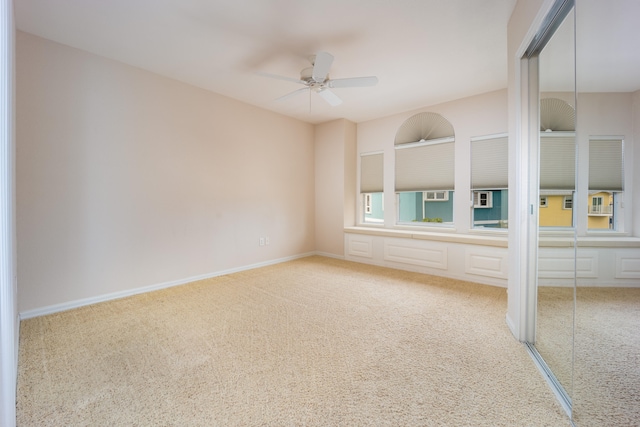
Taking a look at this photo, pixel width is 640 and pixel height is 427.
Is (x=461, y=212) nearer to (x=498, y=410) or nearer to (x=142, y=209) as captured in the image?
(x=498, y=410)

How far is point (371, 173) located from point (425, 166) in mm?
1099

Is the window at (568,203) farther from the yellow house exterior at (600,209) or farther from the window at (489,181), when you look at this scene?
the window at (489,181)

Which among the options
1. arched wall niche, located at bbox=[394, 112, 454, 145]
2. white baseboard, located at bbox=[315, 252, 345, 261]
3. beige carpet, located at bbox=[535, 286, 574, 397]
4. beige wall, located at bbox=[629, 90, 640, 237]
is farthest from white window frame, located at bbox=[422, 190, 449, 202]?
beige wall, located at bbox=[629, 90, 640, 237]

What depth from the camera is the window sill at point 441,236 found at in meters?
3.67

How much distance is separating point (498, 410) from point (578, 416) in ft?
1.21

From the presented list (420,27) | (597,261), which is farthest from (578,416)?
(420,27)

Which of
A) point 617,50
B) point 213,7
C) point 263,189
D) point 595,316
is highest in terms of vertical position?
point 213,7

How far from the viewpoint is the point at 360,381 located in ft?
5.60

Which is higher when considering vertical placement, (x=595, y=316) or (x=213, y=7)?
(x=213, y=7)

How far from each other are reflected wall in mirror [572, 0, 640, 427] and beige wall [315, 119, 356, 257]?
4011 mm

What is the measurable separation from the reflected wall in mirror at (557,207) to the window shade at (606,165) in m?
0.19

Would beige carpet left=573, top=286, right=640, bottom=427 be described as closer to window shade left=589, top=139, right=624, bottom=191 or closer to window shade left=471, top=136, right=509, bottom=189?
window shade left=589, top=139, right=624, bottom=191

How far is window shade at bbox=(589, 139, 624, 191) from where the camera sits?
48.6 inches

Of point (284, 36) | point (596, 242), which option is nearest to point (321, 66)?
point (284, 36)
